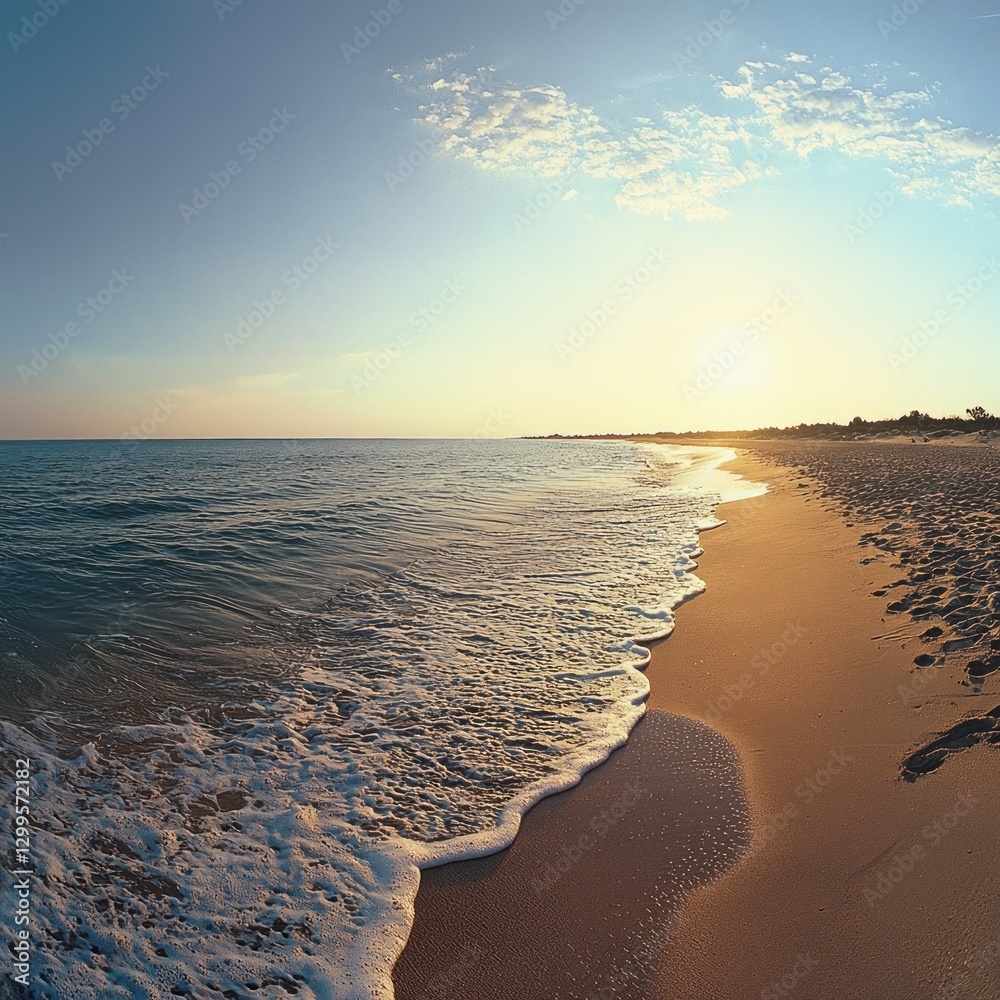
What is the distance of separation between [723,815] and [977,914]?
4.95 feet

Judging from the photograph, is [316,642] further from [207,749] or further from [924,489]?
[924,489]

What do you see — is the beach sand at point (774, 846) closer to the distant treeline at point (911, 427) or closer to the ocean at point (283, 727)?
the ocean at point (283, 727)

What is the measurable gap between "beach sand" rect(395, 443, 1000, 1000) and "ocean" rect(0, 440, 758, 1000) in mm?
401

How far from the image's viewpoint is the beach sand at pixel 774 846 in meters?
3.07

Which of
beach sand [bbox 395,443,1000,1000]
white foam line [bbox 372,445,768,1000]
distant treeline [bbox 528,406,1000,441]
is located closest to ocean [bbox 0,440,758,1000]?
white foam line [bbox 372,445,768,1000]

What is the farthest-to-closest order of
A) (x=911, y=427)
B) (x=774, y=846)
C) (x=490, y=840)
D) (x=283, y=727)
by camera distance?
(x=911, y=427), (x=283, y=727), (x=490, y=840), (x=774, y=846)

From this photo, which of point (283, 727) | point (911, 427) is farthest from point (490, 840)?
point (911, 427)

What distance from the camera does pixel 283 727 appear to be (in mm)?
6008

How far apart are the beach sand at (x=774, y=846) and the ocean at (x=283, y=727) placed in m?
0.40

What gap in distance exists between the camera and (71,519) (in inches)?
742

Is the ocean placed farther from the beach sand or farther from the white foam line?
the beach sand

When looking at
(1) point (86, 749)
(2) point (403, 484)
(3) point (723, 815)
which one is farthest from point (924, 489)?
(2) point (403, 484)

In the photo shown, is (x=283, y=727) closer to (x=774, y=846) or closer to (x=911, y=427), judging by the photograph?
(x=774, y=846)

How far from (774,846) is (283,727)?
4.47 meters
